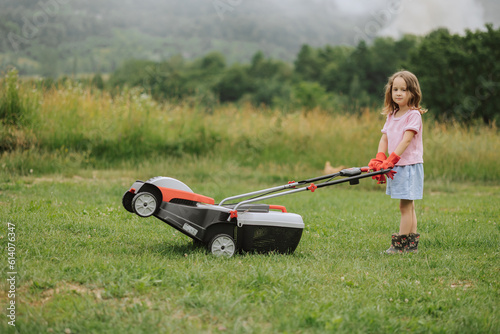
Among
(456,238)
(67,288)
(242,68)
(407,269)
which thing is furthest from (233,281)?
(242,68)

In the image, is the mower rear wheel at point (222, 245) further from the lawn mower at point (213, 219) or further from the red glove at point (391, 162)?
the red glove at point (391, 162)

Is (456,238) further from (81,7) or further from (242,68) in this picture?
(242,68)

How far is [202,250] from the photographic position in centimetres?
441

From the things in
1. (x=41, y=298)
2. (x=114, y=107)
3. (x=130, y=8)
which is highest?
(x=130, y=8)

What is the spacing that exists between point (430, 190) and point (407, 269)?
634 centimetres

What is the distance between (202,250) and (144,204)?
72 cm

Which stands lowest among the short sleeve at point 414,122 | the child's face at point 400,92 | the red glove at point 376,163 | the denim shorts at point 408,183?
the denim shorts at point 408,183

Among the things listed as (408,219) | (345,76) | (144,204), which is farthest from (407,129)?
(345,76)

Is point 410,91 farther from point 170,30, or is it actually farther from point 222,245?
point 170,30

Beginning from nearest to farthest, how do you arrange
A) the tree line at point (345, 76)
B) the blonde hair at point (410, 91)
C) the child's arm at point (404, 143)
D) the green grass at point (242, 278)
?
the green grass at point (242, 278), the child's arm at point (404, 143), the blonde hair at point (410, 91), the tree line at point (345, 76)

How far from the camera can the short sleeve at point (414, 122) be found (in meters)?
4.64

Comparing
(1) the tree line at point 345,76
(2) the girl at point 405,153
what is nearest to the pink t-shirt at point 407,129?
(2) the girl at point 405,153

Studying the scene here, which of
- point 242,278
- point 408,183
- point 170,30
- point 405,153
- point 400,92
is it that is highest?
point 170,30

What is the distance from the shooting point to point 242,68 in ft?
229
